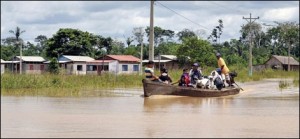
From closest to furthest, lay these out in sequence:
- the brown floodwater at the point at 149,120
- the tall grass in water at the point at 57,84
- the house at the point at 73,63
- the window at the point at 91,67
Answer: the brown floodwater at the point at 149,120 < the tall grass in water at the point at 57,84 < the house at the point at 73,63 < the window at the point at 91,67

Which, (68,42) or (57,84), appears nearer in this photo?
(57,84)

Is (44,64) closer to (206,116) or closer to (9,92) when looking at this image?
(9,92)

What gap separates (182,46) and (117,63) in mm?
6879

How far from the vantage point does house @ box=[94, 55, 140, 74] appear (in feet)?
176

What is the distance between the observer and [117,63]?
54938 mm

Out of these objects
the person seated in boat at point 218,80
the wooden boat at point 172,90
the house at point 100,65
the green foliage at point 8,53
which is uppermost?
the green foliage at point 8,53

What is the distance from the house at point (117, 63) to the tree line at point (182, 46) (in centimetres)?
309

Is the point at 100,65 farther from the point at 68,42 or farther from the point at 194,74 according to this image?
the point at 194,74

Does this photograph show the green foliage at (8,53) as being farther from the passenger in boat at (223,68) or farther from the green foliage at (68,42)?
the passenger in boat at (223,68)

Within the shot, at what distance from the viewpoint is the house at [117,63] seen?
53781 millimetres

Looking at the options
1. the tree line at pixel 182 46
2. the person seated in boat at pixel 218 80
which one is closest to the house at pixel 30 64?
the tree line at pixel 182 46

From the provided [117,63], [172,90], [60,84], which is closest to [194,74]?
[172,90]

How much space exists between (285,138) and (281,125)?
5.58 ft

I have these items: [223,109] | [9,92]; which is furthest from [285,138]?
[9,92]
